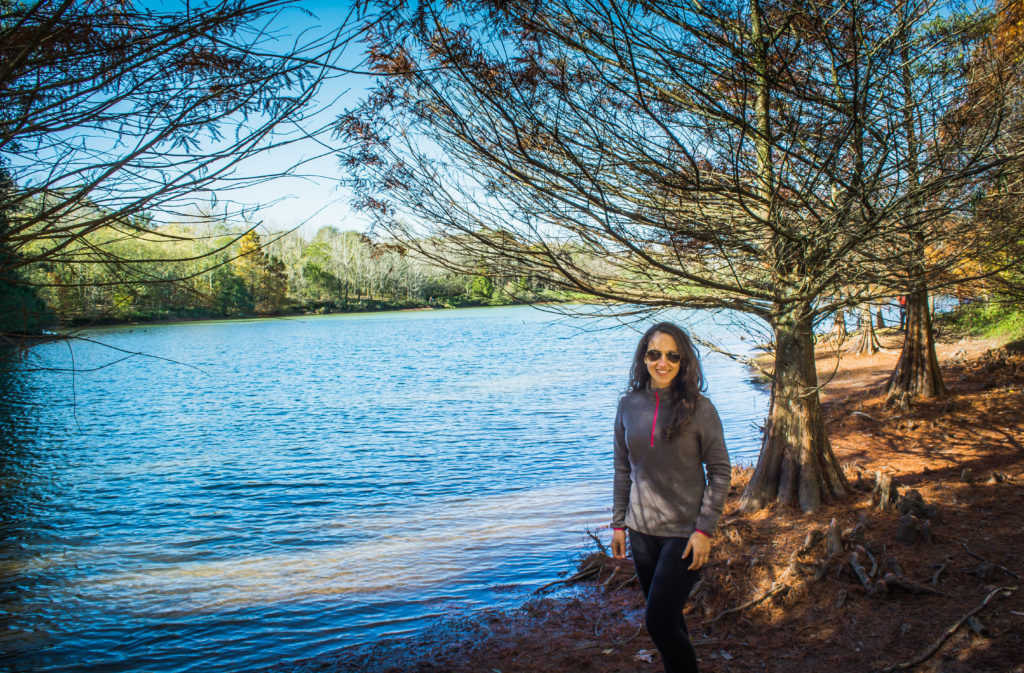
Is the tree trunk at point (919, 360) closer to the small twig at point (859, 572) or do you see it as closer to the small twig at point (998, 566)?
the small twig at point (998, 566)

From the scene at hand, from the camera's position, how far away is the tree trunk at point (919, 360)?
1081 cm

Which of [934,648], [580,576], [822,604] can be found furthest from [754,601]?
[580,576]

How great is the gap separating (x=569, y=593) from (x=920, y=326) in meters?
8.16

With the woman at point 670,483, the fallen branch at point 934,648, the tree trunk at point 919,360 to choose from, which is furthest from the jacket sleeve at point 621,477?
the tree trunk at point 919,360

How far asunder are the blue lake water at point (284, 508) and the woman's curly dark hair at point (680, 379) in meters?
2.35

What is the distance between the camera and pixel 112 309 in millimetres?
3574

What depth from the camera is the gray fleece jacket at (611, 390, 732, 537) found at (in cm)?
312

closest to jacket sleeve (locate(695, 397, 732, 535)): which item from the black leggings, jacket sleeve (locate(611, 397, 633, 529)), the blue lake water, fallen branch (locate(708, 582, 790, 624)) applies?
the black leggings

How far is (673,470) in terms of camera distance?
3193 mm

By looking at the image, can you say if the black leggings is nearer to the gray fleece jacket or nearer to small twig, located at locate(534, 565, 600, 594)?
the gray fleece jacket

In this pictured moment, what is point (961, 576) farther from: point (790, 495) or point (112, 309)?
point (112, 309)

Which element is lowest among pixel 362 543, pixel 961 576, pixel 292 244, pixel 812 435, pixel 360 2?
pixel 362 543

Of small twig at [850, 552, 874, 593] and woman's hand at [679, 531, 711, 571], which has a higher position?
woman's hand at [679, 531, 711, 571]

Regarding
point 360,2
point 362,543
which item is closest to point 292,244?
point 362,543
